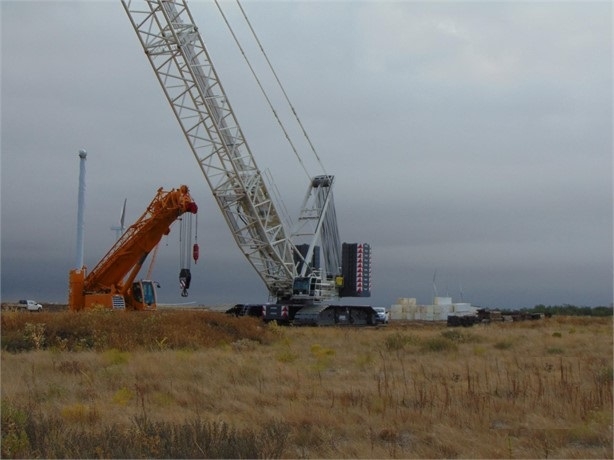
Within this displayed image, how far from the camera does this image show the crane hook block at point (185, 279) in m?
29.9

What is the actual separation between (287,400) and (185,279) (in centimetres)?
2003

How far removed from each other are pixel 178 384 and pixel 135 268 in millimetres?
19588

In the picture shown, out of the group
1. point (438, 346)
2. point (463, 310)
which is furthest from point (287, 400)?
point (463, 310)

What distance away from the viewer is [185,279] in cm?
2995

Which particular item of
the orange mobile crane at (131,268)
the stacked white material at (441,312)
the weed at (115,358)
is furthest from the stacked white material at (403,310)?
the weed at (115,358)

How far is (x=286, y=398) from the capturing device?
10.7 metres

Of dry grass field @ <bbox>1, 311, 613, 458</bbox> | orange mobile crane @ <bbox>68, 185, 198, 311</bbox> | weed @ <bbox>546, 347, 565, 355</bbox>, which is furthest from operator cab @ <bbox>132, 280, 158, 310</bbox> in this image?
weed @ <bbox>546, 347, 565, 355</bbox>

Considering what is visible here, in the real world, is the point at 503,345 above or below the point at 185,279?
below

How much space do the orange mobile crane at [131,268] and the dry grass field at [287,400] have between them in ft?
33.4

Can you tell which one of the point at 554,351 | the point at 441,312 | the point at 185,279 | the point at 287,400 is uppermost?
the point at 185,279

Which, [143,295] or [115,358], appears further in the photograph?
[143,295]

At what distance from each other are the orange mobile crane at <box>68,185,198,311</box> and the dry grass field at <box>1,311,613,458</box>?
10.2 metres

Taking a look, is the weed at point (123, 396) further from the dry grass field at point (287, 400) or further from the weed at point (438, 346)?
the weed at point (438, 346)

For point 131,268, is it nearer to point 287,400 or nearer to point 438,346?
point 438,346
